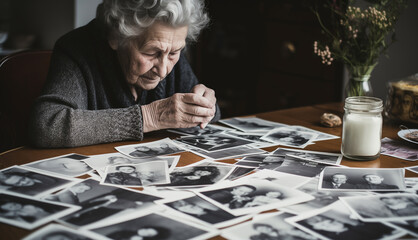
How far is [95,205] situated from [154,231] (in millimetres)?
166

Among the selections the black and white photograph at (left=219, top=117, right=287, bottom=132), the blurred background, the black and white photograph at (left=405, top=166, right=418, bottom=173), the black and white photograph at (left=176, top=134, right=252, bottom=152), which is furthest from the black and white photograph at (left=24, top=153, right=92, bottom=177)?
the blurred background

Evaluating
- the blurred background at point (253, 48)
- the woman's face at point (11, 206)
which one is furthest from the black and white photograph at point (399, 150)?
the blurred background at point (253, 48)

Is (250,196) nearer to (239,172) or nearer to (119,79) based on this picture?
(239,172)

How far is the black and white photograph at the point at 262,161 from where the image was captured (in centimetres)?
120

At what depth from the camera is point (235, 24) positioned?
3682 millimetres

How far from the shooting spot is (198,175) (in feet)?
3.67

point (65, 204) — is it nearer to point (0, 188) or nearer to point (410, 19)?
point (0, 188)

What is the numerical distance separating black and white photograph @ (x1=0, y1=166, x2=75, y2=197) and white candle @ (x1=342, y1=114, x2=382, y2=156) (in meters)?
0.74

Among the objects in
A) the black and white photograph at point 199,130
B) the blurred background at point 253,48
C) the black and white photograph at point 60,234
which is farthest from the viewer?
the blurred background at point 253,48

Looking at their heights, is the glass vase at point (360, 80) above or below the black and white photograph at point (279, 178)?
above

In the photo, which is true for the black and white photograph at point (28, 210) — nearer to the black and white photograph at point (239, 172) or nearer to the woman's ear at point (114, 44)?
the black and white photograph at point (239, 172)

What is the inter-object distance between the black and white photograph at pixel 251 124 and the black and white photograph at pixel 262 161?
0.29 meters

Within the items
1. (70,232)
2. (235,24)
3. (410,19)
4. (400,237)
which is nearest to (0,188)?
(70,232)

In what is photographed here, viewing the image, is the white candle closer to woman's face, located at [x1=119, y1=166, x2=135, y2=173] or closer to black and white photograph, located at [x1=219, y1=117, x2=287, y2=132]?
black and white photograph, located at [x1=219, y1=117, x2=287, y2=132]
